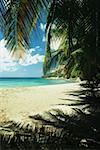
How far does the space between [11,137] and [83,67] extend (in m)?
5.95

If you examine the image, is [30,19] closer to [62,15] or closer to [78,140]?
[62,15]

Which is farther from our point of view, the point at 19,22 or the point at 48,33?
the point at 48,33

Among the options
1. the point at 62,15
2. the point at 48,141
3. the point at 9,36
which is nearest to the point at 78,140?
the point at 48,141

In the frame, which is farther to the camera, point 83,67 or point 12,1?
point 83,67

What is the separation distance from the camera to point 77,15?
206 inches

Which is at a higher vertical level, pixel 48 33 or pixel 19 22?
pixel 19 22

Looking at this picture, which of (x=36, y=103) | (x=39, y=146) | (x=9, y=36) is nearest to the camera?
(x=39, y=146)

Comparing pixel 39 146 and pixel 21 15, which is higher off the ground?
pixel 21 15

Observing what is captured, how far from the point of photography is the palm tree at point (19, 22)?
4.60 metres

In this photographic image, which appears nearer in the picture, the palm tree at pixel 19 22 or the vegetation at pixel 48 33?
the vegetation at pixel 48 33

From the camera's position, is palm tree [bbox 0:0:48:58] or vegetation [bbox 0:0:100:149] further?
palm tree [bbox 0:0:48:58]

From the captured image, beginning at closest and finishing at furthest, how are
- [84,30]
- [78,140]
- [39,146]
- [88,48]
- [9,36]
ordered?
1. [78,140]
2. [39,146]
3. [9,36]
4. [84,30]
5. [88,48]

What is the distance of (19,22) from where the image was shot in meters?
4.71

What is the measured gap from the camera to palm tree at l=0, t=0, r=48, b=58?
460 centimetres
